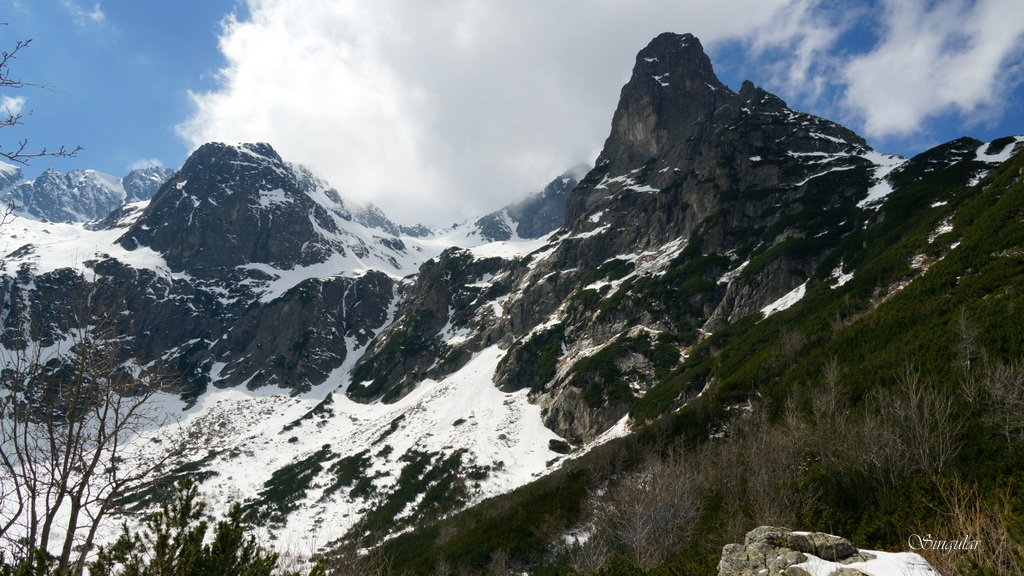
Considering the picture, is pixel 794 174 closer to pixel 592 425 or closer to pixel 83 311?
pixel 592 425

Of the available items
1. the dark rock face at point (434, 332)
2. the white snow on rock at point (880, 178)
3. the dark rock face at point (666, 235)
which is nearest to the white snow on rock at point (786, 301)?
the dark rock face at point (666, 235)

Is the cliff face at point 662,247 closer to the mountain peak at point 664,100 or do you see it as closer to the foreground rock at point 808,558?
the mountain peak at point 664,100

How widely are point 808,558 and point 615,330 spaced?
88905 mm

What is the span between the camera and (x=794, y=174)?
113688 millimetres

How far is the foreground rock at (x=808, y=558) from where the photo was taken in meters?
9.70

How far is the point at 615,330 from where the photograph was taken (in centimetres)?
9806

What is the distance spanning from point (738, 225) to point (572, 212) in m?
76.4

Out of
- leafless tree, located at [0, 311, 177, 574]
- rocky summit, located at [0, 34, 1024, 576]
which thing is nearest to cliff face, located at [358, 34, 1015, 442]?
rocky summit, located at [0, 34, 1024, 576]

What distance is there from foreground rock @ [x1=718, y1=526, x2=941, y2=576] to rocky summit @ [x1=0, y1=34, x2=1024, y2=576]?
7 cm

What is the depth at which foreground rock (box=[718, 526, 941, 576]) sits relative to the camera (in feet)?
31.8

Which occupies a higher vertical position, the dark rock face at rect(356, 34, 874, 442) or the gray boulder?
the dark rock face at rect(356, 34, 874, 442)

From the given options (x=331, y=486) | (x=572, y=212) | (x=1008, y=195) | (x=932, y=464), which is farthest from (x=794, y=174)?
(x=331, y=486)

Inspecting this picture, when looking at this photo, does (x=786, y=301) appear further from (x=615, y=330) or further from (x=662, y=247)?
(x=662, y=247)
